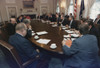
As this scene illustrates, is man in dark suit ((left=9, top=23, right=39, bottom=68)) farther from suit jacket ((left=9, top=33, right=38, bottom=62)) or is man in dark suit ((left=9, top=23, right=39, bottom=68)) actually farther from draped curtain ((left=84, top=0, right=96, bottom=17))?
draped curtain ((left=84, top=0, right=96, bottom=17))

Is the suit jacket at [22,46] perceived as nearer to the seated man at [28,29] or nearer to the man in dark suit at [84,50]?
the man in dark suit at [84,50]

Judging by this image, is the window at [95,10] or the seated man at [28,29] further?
the window at [95,10]

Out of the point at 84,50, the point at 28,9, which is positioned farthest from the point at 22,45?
the point at 28,9

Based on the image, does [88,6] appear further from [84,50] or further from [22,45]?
[22,45]

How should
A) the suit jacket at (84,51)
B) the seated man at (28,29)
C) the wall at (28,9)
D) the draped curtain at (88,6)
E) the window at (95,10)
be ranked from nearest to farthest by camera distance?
the suit jacket at (84,51), the seated man at (28,29), the window at (95,10), the draped curtain at (88,6), the wall at (28,9)

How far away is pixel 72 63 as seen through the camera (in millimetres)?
1332

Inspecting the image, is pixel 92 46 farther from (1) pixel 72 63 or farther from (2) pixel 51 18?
(2) pixel 51 18

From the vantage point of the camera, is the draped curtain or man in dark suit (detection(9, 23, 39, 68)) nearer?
man in dark suit (detection(9, 23, 39, 68))

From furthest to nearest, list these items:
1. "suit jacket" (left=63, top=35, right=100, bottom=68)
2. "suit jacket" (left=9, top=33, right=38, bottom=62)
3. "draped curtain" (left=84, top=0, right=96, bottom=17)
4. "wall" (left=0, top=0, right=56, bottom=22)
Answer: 1. "wall" (left=0, top=0, right=56, bottom=22)
2. "draped curtain" (left=84, top=0, right=96, bottom=17)
3. "suit jacket" (left=9, top=33, right=38, bottom=62)
4. "suit jacket" (left=63, top=35, right=100, bottom=68)

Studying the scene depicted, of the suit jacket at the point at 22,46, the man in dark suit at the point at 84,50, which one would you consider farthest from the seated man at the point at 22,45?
the man in dark suit at the point at 84,50

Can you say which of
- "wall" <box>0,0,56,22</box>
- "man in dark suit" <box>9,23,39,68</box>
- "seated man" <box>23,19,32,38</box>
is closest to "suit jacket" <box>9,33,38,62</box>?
"man in dark suit" <box>9,23,39,68</box>

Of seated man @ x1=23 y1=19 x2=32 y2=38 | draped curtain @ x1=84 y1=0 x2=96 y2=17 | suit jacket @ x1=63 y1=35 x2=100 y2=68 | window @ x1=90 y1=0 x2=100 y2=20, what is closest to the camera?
suit jacket @ x1=63 y1=35 x2=100 y2=68

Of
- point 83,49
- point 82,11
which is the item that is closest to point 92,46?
point 83,49

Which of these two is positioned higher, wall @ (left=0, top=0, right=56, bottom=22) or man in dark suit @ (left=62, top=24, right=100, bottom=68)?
wall @ (left=0, top=0, right=56, bottom=22)
